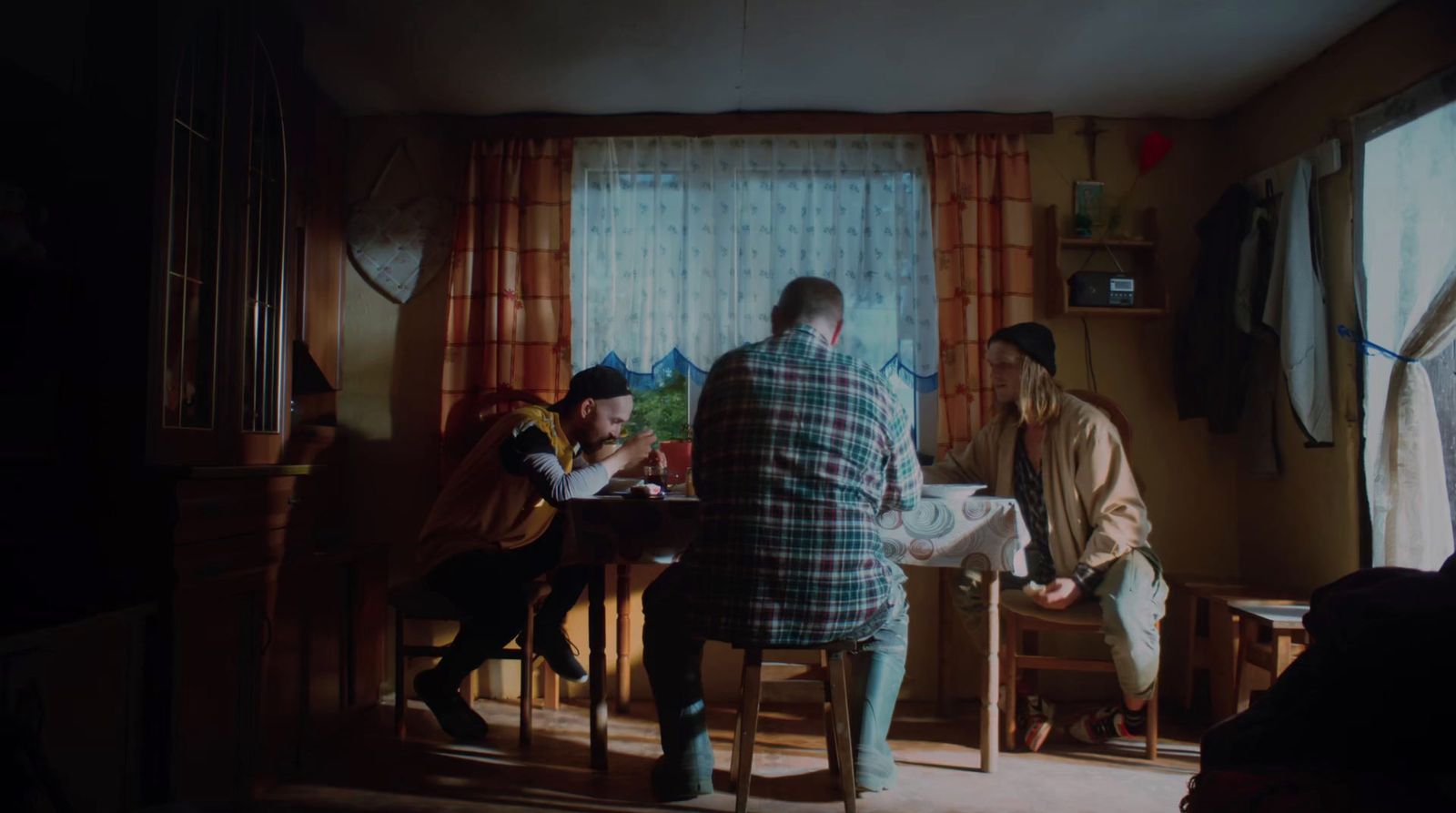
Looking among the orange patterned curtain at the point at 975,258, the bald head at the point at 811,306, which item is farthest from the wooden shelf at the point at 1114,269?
the bald head at the point at 811,306

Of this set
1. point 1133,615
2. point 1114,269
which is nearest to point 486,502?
point 1133,615

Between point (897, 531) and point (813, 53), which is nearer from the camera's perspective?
point (897, 531)

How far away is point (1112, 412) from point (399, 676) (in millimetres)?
2564

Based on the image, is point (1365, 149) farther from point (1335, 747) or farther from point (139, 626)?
point (139, 626)

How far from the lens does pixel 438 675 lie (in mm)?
2721

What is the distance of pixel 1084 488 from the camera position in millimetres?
2770

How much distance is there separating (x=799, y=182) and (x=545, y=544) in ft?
5.60

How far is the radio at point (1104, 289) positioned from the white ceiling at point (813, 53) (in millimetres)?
694

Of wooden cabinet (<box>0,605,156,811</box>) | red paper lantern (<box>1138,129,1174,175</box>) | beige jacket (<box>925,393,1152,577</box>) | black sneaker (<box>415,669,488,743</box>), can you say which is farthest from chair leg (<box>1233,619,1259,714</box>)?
wooden cabinet (<box>0,605,156,811</box>)

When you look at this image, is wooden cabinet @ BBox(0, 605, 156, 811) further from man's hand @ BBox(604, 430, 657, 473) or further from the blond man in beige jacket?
the blond man in beige jacket

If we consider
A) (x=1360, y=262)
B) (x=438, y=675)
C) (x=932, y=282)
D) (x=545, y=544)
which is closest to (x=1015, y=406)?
(x=932, y=282)

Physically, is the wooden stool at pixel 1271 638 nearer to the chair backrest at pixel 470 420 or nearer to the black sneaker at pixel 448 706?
the black sneaker at pixel 448 706

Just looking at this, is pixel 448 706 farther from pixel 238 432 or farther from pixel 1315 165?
pixel 1315 165

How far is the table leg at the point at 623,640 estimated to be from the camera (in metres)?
3.22
